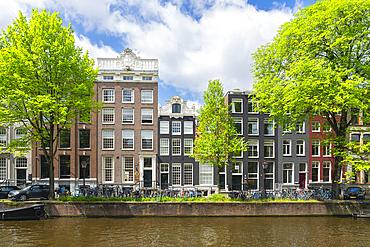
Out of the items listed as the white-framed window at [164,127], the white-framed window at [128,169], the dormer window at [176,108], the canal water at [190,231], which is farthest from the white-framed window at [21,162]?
the dormer window at [176,108]

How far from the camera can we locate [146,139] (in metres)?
29.6

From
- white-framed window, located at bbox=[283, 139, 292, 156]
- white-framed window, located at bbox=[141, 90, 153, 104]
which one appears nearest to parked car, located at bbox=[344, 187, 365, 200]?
white-framed window, located at bbox=[283, 139, 292, 156]

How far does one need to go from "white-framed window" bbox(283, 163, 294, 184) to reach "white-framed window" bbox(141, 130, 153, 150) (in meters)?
19.3

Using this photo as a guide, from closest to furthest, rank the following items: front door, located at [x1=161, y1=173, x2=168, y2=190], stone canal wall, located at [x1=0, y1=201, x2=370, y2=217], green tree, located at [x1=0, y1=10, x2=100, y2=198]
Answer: green tree, located at [x1=0, y1=10, x2=100, y2=198] < stone canal wall, located at [x1=0, y1=201, x2=370, y2=217] < front door, located at [x1=161, y1=173, x2=168, y2=190]

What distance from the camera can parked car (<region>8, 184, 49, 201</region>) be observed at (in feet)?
69.0

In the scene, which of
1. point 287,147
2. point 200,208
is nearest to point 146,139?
point 200,208

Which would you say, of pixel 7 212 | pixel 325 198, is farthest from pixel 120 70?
pixel 325 198

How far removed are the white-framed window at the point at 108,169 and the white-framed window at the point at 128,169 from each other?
1.63m

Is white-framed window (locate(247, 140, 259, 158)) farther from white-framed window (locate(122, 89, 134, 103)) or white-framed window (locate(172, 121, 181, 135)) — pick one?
white-framed window (locate(122, 89, 134, 103))

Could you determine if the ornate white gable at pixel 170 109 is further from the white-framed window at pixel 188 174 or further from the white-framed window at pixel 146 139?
the white-framed window at pixel 188 174

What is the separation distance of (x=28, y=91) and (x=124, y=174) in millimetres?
15609

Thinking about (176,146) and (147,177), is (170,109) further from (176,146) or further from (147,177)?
(147,177)

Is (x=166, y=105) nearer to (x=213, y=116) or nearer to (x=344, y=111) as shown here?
(x=213, y=116)

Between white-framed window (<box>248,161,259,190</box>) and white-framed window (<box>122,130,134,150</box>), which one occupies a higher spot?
white-framed window (<box>122,130,134,150</box>)
